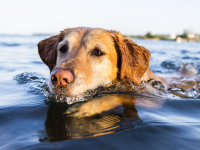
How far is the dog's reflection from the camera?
7.72 feet

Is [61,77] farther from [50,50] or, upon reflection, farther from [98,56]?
[50,50]

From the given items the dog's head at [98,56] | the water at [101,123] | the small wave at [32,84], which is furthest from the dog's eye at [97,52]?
the small wave at [32,84]

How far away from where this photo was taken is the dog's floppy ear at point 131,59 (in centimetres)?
421

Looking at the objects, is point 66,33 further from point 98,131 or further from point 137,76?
→ point 98,131

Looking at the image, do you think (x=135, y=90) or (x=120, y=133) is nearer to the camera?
(x=120, y=133)

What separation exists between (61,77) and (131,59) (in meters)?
1.81

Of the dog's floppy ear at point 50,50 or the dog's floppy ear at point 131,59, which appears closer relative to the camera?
the dog's floppy ear at point 131,59

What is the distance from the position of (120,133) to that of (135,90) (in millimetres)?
2084

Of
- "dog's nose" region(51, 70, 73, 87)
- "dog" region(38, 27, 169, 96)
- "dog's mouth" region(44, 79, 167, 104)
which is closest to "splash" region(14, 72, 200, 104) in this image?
"dog's mouth" region(44, 79, 167, 104)

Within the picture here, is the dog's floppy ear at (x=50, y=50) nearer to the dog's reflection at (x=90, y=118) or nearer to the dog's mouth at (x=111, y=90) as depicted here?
the dog's mouth at (x=111, y=90)

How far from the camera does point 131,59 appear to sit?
4266 mm

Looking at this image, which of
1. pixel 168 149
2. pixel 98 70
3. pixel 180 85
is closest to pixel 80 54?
pixel 98 70

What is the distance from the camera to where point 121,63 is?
13.8 feet

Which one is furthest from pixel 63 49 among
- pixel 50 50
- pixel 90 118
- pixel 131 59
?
pixel 90 118
